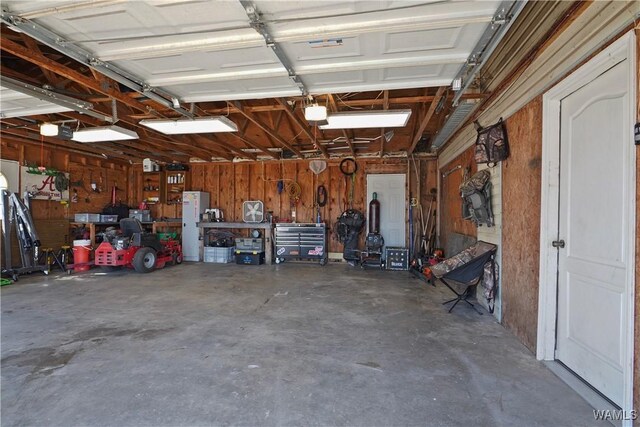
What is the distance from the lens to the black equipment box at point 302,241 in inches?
283

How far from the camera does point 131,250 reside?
6.21 meters

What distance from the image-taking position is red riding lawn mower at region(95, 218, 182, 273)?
19.8 ft

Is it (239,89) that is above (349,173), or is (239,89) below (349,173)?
above

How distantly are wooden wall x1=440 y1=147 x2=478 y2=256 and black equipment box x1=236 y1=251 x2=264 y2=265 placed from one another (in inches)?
167

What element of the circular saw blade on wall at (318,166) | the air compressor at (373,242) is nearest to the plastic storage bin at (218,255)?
the circular saw blade on wall at (318,166)

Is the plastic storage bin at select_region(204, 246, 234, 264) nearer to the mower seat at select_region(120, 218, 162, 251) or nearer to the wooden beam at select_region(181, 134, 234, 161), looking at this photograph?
the mower seat at select_region(120, 218, 162, 251)

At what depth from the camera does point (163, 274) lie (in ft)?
20.0

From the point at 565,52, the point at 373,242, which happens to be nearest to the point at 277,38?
the point at 565,52

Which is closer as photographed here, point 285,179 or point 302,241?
point 302,241

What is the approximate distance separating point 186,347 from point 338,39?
2865 mm

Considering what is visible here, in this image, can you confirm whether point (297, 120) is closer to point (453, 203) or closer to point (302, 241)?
point (453, 203)

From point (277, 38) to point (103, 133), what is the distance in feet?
14.0

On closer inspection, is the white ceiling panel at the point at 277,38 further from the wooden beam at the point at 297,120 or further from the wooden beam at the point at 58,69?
the wooden beam at the point at 297,120

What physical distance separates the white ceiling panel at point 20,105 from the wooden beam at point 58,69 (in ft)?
1.89
